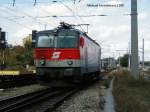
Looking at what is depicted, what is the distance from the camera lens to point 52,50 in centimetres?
2484

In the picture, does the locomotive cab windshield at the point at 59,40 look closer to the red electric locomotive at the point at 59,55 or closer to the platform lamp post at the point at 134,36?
the red electric locomotive at the point at 59,55

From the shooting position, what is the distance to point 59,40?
25078 mm

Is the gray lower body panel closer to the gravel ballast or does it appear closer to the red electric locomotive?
the red electric locomotive

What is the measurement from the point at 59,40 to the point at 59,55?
101 cm

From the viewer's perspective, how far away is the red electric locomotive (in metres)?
24.2

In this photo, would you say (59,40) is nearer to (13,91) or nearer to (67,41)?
(67,41)

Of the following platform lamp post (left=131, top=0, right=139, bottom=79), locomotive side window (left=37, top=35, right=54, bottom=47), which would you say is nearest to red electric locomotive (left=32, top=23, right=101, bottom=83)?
locomotive side window (left=37, top=35, right=54, bottom=47)

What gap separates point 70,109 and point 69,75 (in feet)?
28.4

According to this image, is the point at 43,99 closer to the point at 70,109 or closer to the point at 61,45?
the point at 70,109

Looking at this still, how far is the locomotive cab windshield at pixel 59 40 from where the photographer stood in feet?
81.3

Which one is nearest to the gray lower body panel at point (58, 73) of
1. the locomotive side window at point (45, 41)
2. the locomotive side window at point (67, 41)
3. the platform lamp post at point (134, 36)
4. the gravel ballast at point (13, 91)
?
the gravel ballast at point (13, 91)

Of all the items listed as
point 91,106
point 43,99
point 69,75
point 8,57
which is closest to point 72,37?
point 69,75

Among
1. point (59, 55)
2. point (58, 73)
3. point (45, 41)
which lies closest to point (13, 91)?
point (58, 73)

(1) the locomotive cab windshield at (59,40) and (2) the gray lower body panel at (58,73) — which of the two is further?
(1) the locomotive cab windshield at (59,40)
